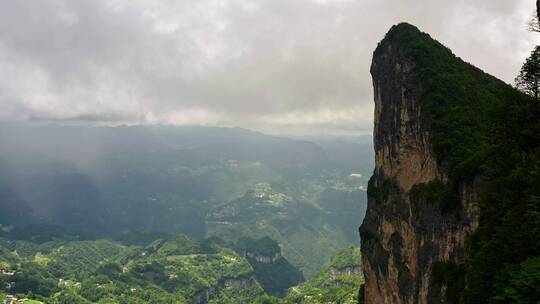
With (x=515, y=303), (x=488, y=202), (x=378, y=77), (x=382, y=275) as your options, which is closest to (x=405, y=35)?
(x=378, y=77)

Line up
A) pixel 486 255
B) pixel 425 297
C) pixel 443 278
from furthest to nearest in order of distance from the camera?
1. pixel 425 297
2. pixel 443 278
3. pixel 486 255

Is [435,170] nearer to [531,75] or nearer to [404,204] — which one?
[404,204]

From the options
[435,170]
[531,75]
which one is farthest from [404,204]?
[531,75]

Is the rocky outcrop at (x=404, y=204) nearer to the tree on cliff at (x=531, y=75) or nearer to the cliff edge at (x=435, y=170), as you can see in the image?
the cliff edge at (x=435, y=170)

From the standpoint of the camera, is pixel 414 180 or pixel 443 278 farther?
pixel 414 180

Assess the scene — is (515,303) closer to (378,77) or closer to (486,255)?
(486,255)

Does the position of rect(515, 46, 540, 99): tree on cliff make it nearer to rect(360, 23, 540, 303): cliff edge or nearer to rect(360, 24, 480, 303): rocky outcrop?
rect(360, 23, 540, 303): cliff edge

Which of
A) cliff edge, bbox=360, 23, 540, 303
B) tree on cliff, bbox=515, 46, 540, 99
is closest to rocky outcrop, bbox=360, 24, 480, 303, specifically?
cliff edge, bbox=360, 23, 540, 303
